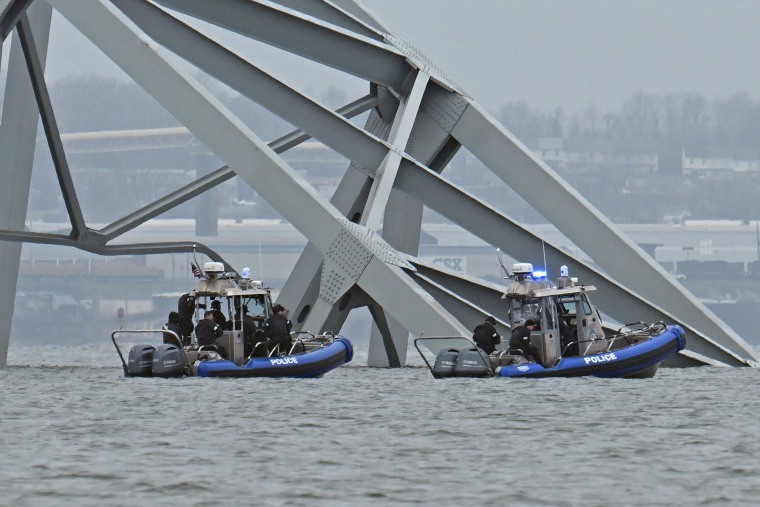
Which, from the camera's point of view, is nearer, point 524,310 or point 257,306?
point 524,310

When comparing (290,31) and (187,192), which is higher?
(290,31)

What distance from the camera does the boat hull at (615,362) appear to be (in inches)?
1292

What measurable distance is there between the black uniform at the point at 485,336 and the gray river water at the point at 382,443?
2.43 ft

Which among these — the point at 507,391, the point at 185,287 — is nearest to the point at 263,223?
the point at 185,287

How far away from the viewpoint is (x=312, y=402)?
2909 cm

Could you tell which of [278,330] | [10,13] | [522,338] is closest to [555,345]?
[522,338]

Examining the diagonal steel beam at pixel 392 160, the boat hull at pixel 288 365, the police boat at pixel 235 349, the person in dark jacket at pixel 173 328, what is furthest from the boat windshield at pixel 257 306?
the diagonal steel beam at pixel 392 160

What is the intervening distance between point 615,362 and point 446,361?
3.36 meters

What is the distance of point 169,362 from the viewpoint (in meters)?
33.3

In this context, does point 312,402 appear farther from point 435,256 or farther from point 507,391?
point 435,256

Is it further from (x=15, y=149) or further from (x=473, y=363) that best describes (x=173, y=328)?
(x=15, y=149)

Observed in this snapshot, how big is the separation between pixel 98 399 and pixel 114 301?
14068 cm

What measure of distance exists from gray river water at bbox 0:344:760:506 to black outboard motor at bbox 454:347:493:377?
12.5 inches

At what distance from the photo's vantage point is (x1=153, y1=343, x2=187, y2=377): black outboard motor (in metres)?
33.3
